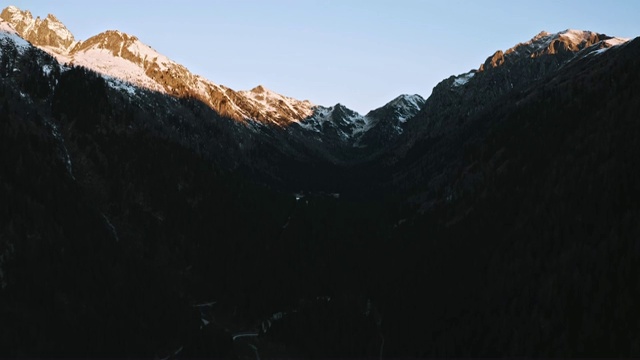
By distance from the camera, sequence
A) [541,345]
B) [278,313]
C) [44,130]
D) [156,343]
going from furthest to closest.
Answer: [44,130] < [278,313] < [156,343] < [541,345]

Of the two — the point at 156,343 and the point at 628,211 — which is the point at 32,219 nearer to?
the point at 156,343

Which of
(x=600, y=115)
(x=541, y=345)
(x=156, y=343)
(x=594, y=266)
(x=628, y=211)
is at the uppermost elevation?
(x=600, y=115)

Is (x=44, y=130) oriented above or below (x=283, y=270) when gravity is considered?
above

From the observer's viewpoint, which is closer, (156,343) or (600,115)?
(156,343)

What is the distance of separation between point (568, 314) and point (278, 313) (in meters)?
79.3

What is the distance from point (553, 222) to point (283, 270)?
83.5m

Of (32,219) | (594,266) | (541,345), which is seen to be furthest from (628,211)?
(32,219)

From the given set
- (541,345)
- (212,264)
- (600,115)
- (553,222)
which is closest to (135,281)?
(212,264)

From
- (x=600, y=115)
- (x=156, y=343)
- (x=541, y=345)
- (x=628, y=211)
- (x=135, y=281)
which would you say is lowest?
(x=156, y=343)

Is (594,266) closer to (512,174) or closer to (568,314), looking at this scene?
(568,314)

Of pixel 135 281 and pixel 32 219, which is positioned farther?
pixel 135 281

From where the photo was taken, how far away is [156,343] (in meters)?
141

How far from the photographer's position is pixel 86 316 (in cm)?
13425

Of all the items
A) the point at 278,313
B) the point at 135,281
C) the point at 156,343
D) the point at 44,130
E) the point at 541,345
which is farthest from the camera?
the point at 44,130
